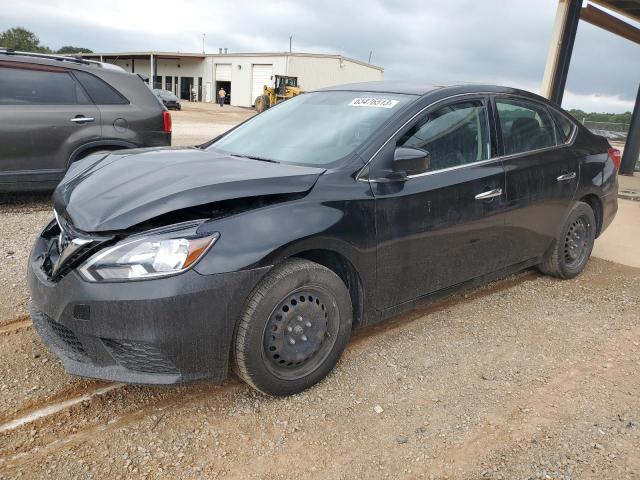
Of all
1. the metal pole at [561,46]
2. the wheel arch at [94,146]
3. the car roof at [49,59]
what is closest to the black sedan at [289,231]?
the wheel arch at [94,146]

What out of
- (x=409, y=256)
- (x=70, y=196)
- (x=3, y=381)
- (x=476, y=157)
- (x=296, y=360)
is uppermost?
(x=476, y=157)

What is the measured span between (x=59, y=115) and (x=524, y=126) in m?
4.97

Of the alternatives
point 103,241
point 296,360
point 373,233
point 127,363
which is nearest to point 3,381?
point 127,363

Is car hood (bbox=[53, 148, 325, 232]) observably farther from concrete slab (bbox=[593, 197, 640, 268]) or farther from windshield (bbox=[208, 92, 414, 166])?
concrete slab (bbox=[593, 197, 640, 268])

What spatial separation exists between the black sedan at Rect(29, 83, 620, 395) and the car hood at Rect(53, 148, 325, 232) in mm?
10

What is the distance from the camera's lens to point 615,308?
14.0ft

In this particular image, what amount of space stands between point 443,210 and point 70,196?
2137 millimetres


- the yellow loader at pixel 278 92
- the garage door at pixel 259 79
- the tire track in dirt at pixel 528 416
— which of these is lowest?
the tire track in dirt at pixel 528 416

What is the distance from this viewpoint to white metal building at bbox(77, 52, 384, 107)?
147 feet

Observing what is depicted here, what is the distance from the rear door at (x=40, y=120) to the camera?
5.82 metres

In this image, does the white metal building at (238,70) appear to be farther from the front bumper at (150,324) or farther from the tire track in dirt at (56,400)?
the front bumper at (150,324)

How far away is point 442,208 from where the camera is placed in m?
3.26

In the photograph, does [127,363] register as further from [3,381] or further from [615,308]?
[615,308]

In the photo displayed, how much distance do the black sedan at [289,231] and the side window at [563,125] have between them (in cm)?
35
